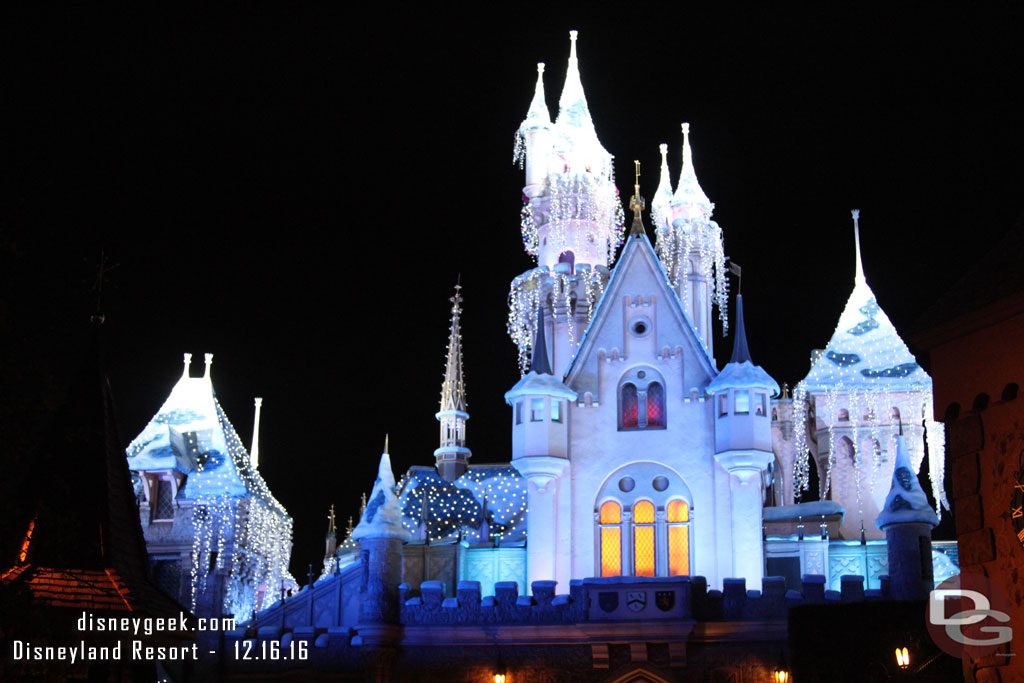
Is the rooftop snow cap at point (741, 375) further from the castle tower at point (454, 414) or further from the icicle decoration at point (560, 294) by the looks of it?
the castle tower at point (454, 414)

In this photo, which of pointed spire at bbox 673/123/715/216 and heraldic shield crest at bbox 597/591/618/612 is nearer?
heraldic shield crest at bbox 597/591/618/612

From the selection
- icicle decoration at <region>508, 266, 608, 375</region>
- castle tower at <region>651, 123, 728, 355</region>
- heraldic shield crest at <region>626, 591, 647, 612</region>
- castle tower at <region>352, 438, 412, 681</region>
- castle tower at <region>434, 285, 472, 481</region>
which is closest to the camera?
heraldic shield crest at <region>626, 591, 647, 612</region>

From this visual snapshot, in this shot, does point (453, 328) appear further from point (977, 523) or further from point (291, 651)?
point (977, 523)

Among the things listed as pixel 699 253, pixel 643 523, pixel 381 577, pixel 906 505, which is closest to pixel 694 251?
pixel 699 253

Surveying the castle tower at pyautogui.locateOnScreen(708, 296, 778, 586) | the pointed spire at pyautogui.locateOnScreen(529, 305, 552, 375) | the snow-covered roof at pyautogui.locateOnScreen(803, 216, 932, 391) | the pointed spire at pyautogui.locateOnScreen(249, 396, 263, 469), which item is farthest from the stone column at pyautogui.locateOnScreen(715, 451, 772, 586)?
the pointed spire at pyautogui.locateOnScreen(249, 396, 263, 469)

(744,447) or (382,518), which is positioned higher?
(744,447)

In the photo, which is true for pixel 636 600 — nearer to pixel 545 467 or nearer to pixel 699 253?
pixel 545 467

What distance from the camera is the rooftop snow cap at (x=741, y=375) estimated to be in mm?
32812

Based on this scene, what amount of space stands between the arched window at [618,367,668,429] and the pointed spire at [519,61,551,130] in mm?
11994

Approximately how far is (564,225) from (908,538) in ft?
48.5

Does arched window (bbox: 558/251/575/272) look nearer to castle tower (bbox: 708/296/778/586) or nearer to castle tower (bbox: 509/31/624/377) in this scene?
castle tower (bbox: 509/31/624/377)

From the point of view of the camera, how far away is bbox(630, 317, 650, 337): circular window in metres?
34.7

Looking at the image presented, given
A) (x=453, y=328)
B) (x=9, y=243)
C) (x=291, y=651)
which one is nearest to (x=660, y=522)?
(x=291, y=651)

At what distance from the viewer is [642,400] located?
34.3 meters
